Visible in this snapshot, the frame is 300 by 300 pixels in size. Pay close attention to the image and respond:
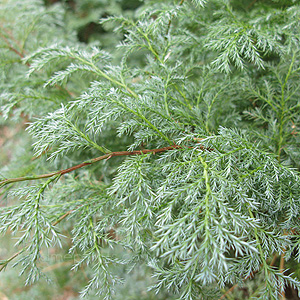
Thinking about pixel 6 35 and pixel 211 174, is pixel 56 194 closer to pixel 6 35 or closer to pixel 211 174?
pixel 211 174

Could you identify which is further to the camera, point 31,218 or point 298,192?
point 298,192

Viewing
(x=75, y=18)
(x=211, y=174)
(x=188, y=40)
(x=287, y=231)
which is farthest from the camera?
(x=75, y=18)

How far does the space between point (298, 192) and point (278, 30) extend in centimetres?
72

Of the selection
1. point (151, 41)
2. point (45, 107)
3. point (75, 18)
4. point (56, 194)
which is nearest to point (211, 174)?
point (151, 41)

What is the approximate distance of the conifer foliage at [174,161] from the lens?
820mm

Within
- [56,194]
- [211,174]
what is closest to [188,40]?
[211,174]

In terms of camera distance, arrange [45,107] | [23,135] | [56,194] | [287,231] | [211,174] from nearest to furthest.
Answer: [211,174] < [287,231] < [56,194] < [45,107] < [23,135]

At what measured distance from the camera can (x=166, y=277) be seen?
87cm

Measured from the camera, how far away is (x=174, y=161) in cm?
96

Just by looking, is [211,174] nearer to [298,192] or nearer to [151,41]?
[298,192]

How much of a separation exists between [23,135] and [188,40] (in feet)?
5.00

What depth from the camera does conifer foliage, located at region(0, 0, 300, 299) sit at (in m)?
0.82

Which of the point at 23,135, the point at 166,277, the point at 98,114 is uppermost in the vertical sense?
the point at 98,114

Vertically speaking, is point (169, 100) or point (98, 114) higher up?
point (98, 114)
